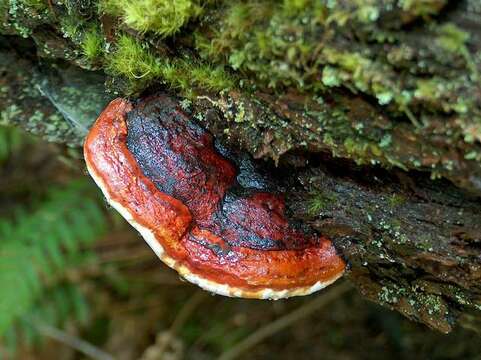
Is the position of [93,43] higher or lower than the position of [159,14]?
lower

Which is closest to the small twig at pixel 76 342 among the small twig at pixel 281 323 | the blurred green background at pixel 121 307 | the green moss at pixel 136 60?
the blurred green background at pixel 121 307

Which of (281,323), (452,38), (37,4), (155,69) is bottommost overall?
(281,323)

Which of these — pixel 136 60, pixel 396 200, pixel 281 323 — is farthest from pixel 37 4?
pixel 281 323

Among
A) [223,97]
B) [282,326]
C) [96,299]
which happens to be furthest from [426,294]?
Answer: [96,299]

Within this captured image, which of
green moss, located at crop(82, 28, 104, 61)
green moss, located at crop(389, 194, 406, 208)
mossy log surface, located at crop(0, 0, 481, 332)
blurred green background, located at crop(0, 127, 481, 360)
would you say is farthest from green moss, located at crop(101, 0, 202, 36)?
blurred green background, located at crop(0, 127, 481, 360)

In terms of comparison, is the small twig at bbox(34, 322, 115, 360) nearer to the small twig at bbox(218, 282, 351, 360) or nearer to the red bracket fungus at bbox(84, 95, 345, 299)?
the small twig at bbox(218, 282, 351, 360)

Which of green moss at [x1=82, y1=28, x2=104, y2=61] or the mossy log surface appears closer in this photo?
the mossy log surface

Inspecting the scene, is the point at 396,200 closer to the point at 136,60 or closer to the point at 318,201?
the point at 318,201
